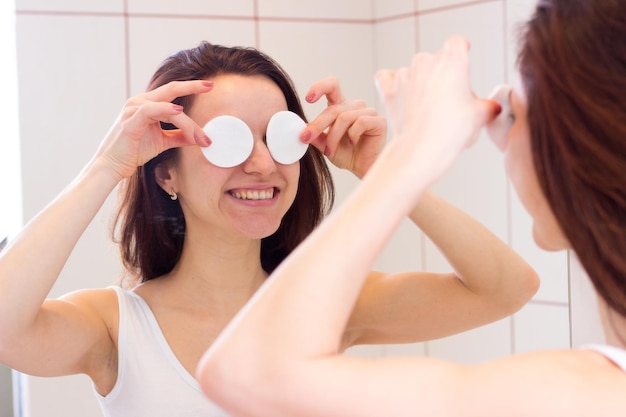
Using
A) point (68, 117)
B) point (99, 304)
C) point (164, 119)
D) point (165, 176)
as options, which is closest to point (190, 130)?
point (164, 119)

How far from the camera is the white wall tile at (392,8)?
5.29 feet

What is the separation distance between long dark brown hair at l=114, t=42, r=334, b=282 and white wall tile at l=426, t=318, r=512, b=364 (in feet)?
1.79

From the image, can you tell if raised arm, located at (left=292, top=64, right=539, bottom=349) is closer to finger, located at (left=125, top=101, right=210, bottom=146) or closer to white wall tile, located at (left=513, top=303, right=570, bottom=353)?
finger, located at (left=125, top=101, right=210, bottom=146)

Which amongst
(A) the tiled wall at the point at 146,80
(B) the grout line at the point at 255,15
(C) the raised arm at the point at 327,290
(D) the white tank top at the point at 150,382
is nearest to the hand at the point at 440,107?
(C) the raised arm at the point at 327,290

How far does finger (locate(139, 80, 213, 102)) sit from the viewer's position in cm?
89

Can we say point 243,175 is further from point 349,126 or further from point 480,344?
point 480,344

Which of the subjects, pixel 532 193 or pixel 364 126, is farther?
pixel 364 126

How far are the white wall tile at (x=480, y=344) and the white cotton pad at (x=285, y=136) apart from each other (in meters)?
0.70

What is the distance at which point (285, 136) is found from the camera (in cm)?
94

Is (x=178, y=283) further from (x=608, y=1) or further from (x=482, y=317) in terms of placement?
(x=608, y=1)

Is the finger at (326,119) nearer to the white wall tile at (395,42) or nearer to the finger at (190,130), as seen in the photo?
the finger at (190,130)

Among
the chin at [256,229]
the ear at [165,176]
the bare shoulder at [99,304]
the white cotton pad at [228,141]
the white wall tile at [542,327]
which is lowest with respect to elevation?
the white wall tile at [542,327]

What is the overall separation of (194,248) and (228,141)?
0.17 metres

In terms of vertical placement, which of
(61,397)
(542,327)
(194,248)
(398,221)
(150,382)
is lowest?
(61,397)
